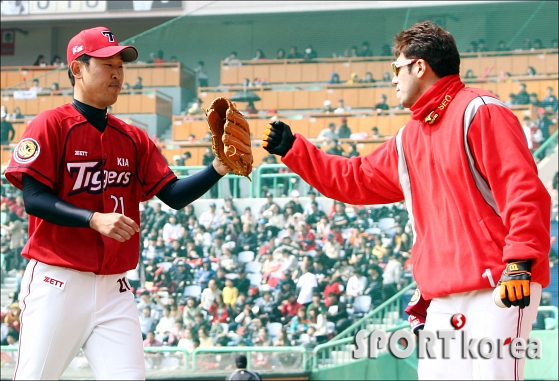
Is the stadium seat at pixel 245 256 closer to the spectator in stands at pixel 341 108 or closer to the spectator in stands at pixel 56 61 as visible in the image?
the spectator in stands at pixel 341 108

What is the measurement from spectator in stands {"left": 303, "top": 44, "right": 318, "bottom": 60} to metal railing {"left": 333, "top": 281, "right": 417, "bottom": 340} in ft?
12.9

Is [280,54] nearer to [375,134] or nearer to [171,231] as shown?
[375,134]

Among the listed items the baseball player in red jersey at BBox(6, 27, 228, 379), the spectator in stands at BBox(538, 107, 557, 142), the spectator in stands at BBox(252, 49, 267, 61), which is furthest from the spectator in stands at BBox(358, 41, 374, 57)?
the baseball player in red jersey at BBox(6, 27, 228, 379)

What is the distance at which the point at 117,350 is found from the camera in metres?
3.51

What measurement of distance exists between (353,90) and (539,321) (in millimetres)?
4274

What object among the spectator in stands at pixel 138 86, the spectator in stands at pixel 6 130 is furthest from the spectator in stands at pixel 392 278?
the spectator in stands at pixel 6 130

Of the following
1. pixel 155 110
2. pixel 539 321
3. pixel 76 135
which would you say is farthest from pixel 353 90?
pixel 76 135

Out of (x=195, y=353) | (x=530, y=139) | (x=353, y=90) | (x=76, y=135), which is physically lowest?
(x=195, y=353)

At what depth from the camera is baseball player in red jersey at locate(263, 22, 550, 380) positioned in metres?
3.16

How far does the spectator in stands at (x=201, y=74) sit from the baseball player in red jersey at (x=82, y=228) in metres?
8.49

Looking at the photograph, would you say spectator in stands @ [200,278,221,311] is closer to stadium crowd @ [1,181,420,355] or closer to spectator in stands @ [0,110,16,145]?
stadium crowd @ [1,181,420,355]

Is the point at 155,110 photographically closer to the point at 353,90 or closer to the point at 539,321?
the point at 353,90

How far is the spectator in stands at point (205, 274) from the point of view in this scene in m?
11.4

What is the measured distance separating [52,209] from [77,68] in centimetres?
76
